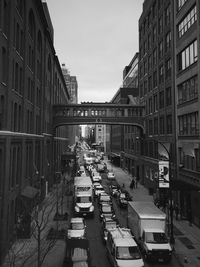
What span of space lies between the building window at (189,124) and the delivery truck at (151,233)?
1131 centimetres

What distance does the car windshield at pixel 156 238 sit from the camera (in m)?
21.1

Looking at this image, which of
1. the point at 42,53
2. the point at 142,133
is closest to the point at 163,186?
the point at 42,53

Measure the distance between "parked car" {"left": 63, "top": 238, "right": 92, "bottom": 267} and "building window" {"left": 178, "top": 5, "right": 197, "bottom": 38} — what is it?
25.9 meters

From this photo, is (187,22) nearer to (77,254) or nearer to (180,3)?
(180,3)

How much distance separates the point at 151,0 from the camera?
5159cm

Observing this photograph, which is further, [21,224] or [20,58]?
[20,58]

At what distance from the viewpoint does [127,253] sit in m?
18.4

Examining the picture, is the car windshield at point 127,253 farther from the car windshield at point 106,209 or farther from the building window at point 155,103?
the building window at point 155,103

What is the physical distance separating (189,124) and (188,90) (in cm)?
398

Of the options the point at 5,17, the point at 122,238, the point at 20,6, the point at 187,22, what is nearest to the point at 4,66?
the point at 5,17

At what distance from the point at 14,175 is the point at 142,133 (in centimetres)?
3699

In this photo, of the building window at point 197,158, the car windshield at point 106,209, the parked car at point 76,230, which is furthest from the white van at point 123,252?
the building window at point 197,158

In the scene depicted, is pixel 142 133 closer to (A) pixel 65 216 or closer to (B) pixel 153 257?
(A) pixel 65 216

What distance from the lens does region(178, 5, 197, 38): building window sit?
3149 centimetres
